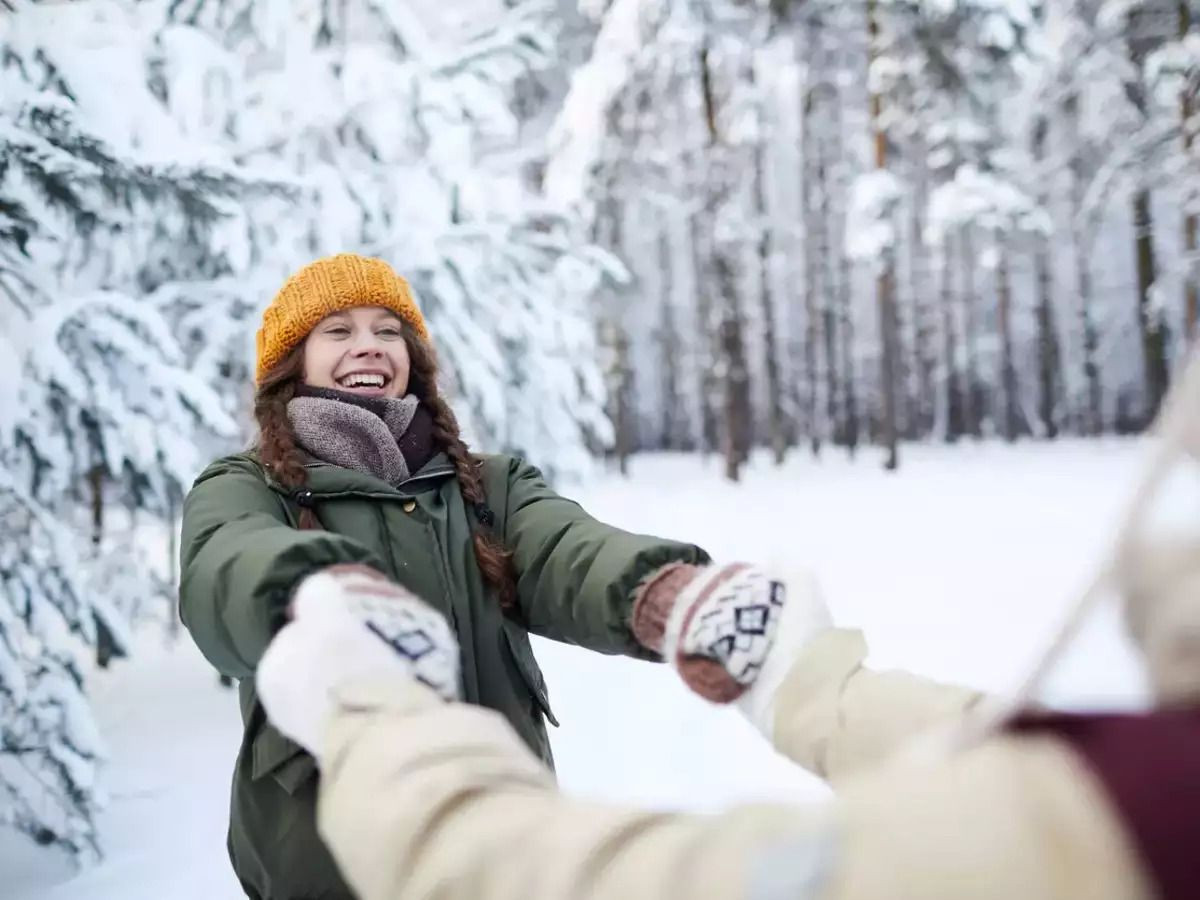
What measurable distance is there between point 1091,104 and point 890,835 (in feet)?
40.7

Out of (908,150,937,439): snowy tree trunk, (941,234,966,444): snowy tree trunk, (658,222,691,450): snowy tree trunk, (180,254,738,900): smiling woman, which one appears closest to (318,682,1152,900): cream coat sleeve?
(180,254,738,900): smiling woman

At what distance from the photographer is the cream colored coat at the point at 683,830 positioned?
0.40 meters

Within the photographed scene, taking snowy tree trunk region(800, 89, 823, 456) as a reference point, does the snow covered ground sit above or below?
below

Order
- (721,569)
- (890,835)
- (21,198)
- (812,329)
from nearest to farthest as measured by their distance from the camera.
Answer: (890,835)
(721,569)
(21,198)
(812,329)

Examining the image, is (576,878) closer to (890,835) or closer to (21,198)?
(890,835)

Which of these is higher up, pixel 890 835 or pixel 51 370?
pixel 51 370

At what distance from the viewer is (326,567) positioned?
0.97m

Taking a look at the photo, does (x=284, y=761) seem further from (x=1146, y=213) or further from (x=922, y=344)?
(x=922, y=344)

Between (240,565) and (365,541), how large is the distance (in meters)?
0.37

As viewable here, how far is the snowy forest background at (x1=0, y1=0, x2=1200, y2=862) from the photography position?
3002 mm

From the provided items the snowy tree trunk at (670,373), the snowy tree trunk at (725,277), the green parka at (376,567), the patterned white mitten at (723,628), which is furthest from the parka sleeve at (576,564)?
the snowy tree trunk at (670,373)

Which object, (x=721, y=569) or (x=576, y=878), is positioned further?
(x=721, y=569)

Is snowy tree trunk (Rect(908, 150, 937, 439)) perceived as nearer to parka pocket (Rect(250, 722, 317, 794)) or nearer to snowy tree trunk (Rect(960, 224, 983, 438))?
snowy tree trunk (Rect(960, 224, 983, 438))

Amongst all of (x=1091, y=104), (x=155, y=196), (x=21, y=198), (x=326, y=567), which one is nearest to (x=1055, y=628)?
(x=326, y=567)
